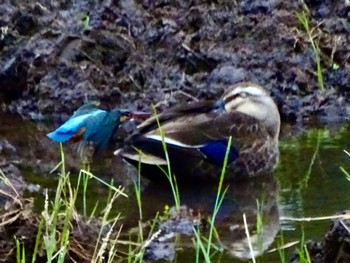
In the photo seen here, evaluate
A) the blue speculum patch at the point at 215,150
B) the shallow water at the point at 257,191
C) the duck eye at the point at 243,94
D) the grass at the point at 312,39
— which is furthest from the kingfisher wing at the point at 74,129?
the grass at the point at 312,39

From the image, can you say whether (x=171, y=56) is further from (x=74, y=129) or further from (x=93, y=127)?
(x=74, y=129)

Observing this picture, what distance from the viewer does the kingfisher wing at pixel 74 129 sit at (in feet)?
25.2

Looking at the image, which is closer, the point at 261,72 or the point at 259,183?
the point at 259,183

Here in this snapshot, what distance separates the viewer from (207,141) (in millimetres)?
7508

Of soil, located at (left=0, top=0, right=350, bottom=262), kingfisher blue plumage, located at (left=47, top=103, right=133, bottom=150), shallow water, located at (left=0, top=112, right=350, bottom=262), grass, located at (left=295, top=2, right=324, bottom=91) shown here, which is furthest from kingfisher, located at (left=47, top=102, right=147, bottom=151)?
grass, located at (left=295, top=2, right=324, bottom=91)

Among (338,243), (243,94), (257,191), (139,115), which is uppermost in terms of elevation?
(338,243)

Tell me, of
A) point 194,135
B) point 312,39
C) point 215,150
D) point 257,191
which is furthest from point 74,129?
point 312,39

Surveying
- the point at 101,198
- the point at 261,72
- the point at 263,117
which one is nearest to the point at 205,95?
the point at 261,72

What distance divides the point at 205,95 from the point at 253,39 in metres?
0.75

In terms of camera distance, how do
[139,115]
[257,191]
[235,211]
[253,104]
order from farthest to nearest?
1. [139,115]
2. [253,104]
3. [257,191]
4. [235,211]

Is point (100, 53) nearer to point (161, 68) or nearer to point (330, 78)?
point (161, 68)

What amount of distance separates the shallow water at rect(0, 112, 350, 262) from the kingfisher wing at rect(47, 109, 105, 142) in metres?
0.19

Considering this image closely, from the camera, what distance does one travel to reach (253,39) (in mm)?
9734

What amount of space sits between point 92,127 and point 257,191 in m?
1.21
